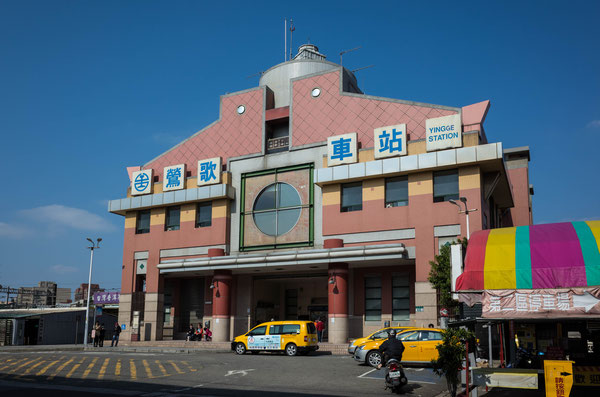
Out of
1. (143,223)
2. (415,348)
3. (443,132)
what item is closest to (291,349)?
(415,348)

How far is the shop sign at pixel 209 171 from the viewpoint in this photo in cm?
4166

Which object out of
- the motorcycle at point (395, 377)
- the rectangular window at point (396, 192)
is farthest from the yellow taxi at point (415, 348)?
the rectangular window at point (396, 192)

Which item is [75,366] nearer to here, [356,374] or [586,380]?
[356,374]

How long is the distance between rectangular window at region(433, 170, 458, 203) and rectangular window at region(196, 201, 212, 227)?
17365 millimetres

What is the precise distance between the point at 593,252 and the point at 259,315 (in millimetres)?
31436

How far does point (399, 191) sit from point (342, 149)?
4864mm

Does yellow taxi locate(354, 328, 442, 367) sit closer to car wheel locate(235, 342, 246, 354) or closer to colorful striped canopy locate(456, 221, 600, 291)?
colorful striped canopy locate(456, 221, 600, 291)

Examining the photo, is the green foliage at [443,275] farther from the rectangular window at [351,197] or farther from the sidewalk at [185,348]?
the rectangular window at [351,197]

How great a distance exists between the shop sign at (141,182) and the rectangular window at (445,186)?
75.7 ft

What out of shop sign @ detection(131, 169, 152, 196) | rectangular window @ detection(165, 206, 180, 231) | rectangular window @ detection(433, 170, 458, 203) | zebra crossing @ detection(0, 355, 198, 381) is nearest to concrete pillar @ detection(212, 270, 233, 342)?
rectangular window @ detection(165, 206, 180, 231)

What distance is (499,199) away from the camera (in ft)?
134

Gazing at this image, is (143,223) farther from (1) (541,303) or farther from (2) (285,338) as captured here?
(1) (541,303)

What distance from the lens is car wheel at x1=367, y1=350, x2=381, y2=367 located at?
22594 millimetres

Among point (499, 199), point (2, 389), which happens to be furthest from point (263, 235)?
point (2, 389)
